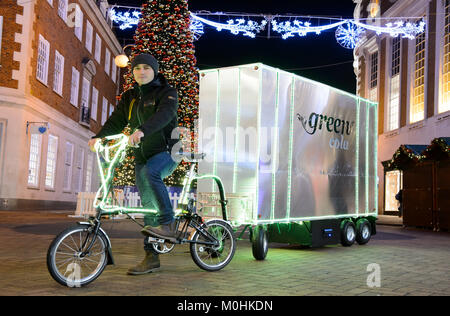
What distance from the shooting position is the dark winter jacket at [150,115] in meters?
5.26

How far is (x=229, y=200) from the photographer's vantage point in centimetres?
754

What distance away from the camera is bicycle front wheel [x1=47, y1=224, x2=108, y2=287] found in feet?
14.9

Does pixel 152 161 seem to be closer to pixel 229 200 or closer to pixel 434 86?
pixel 229 200

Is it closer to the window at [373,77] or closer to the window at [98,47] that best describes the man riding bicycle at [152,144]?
the window at [373,77]

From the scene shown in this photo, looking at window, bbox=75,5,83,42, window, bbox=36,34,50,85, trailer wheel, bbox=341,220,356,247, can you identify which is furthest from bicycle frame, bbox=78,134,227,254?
window, bbox=75,5,83,42

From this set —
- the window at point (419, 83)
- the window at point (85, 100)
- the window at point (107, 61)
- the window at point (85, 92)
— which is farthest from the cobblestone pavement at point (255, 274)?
the window at point (107, 61)

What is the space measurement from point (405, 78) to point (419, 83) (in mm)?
1644

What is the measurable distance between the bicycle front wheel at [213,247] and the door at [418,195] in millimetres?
12305

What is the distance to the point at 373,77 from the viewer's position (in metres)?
30.6

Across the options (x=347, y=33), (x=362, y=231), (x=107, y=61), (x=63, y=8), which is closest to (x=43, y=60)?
(x=63, y=8)

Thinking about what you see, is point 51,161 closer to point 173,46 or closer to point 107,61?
point 173,46

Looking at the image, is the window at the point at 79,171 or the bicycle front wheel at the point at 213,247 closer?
the bicycle front wheel at the point at 213,247
